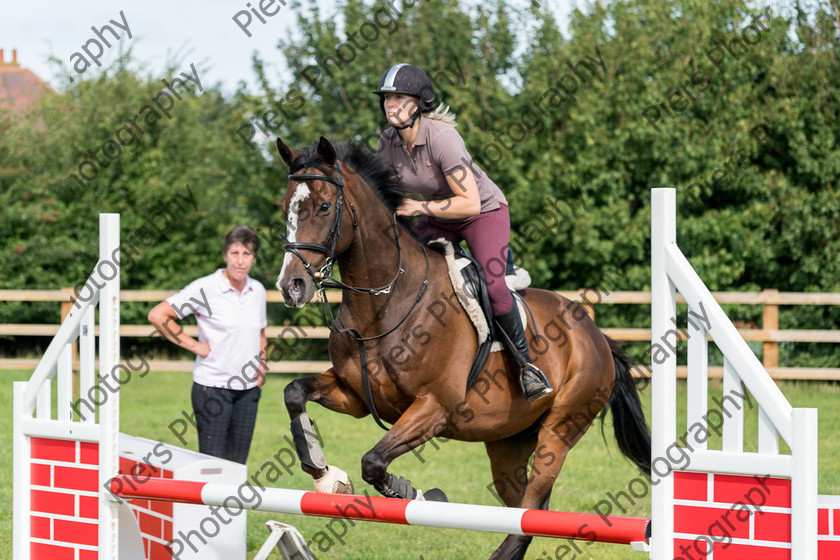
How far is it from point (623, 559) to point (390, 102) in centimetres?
278

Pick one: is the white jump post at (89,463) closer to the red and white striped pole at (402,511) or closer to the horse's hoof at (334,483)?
the red and white striped pole at (402,511)

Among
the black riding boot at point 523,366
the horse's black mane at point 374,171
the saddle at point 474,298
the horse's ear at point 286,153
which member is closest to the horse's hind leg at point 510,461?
the black riding boot at point 523,366

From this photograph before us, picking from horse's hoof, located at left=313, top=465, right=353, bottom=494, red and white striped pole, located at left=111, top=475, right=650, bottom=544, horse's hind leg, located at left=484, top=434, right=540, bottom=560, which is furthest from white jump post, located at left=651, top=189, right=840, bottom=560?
horse's hind leg, located at left=484, top=434, right=540, bottom=560

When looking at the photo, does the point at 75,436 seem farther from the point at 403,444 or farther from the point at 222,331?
the point at 222,331

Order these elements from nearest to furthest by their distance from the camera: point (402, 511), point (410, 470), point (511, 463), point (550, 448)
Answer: point (402, 511) < point (550, 448) < point (511, 463) < point (410, 470)

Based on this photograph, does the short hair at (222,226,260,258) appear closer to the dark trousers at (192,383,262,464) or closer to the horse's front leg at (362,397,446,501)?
the dark trousers at (192,383,262,464)

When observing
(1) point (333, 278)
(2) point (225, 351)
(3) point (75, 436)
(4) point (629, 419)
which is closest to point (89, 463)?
(3) point (75, 436)

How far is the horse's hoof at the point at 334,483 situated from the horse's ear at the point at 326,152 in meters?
1.26

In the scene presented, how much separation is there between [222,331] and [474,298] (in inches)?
68.5

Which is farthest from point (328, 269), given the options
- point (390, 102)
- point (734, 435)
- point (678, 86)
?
point (678, 86)

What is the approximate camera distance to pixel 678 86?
12.6 meters

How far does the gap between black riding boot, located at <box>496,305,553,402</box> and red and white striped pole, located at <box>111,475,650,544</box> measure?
1.15m

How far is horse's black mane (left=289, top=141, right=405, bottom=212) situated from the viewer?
13.5 ft

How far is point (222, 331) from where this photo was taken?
5.25m
